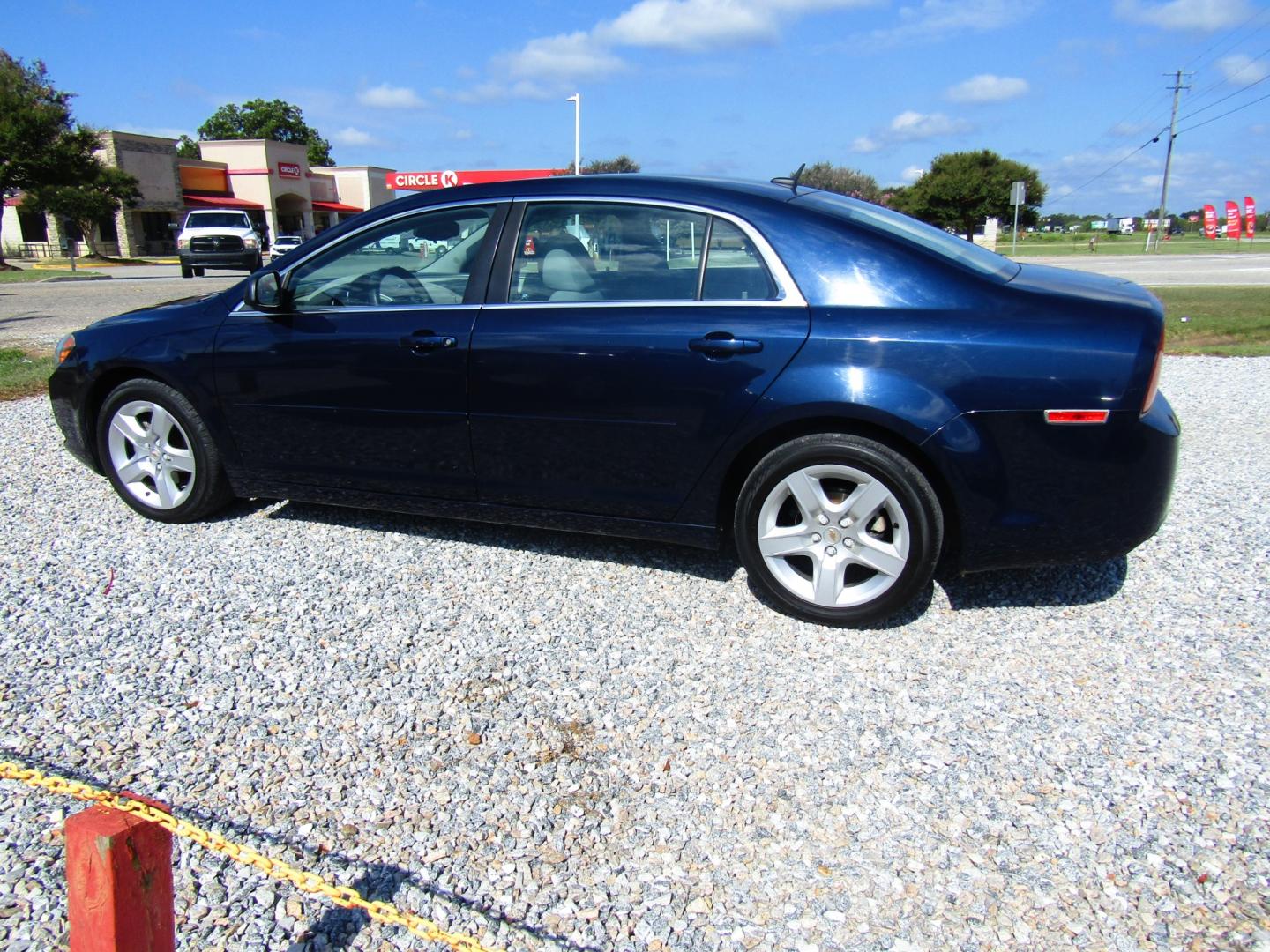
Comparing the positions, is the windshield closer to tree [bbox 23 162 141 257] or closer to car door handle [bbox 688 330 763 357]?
tree [bbox 23 162 141 257]

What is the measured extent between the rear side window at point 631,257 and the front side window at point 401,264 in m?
0.28

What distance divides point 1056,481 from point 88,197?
39706mm

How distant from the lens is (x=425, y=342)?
161 inches

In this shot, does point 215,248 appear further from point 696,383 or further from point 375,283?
point 696,383

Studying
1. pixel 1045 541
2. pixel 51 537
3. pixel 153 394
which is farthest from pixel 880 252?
pixel 51 537

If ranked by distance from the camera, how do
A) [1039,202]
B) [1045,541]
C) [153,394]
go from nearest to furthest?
[1045,541] → [153,394] → [1039,202]

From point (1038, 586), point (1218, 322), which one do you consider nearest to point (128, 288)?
point (1218, 322)

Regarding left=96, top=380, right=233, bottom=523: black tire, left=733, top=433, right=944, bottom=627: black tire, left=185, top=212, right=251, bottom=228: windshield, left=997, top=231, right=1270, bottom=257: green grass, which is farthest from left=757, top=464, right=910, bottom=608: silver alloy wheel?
left=997, top=231, right=1270, bottom=257: green grass

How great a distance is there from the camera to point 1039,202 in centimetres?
6269

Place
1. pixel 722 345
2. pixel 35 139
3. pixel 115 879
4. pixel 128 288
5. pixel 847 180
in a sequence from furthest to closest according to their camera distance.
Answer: pixel 847 180 < pixel 35 139 < pixel 128 288 < pixel 722 345 < pixel 115 879

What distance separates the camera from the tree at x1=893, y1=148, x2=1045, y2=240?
2283 inches

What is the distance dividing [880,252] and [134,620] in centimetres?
323

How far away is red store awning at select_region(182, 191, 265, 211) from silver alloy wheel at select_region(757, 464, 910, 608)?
55320 mm

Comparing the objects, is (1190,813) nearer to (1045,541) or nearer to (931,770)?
(931,770)
